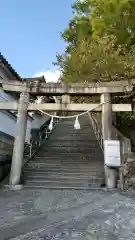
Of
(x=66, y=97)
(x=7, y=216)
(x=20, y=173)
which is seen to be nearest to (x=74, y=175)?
(x=20, y=173)

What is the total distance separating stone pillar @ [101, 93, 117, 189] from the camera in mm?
9992

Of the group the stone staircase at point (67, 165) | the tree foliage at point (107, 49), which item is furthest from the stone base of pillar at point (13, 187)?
the tree foliage at point (107, 49)

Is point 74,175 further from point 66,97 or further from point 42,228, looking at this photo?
point 42,228

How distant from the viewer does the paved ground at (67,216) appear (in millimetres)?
4598

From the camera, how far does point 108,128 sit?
1096 cm

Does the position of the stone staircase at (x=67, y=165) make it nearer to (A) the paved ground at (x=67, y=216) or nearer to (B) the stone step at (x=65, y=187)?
(B) the stone step at (x=65, y=187)

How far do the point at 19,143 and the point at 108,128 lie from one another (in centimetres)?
401

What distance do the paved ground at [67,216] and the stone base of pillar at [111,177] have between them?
1.35 meters

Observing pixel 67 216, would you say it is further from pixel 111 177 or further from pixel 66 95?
pixel 66 95

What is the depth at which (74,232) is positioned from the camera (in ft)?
15.4

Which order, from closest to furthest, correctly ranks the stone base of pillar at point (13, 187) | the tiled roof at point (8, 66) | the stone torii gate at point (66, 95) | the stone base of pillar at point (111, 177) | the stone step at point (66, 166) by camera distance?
the stone base of pillar at point (13, 187), the stone base of pillar at point (111, 177), the stone torii gate at point (66, 95), the stone step at point (66, 166), the tiled roof at point (8, 66)

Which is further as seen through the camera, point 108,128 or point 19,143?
point 108,128

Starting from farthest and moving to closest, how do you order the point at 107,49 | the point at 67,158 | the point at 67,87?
the point at 107,49 → the point at 67,158 → the point at 67,87

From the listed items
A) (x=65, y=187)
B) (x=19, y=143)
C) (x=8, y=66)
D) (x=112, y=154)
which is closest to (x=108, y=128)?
(x=112, y=154)
